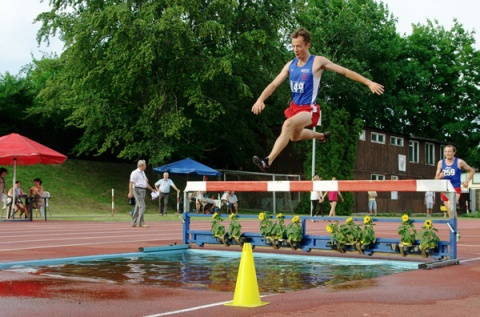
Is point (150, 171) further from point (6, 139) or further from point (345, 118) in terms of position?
point (6, 139)

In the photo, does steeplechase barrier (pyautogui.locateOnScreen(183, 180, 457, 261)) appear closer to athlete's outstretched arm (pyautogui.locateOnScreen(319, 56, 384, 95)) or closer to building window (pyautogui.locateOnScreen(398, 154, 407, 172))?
athlete's outstretched arm (pyautogui.locateOnScreen(319, 56, 384, 95))

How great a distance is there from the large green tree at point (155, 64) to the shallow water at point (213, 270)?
26.3 metres

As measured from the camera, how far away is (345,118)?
44375mm

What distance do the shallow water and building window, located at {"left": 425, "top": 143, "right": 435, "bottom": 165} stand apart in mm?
48000

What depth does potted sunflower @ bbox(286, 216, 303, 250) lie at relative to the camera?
1213 centimetres

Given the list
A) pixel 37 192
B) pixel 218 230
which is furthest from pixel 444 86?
pixel 218 230

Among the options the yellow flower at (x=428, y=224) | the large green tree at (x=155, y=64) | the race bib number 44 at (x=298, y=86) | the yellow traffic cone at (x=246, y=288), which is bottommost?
the yellow traffic cone at (x=246, y=288)

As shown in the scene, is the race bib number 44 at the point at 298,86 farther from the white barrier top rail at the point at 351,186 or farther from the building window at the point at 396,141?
the building window at the point at 396,141

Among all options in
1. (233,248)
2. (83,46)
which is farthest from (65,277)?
(83,46)

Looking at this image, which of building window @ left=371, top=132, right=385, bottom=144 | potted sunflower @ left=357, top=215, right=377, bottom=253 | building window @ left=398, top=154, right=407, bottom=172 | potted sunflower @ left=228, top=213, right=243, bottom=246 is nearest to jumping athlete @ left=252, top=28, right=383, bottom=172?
potted sunflower @ left=357, top=215, right=377, bottom=253

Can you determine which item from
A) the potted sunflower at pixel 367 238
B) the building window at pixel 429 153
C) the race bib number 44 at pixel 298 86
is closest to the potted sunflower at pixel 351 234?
the potted sunflower at pixel 367 238

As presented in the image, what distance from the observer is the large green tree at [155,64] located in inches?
1473

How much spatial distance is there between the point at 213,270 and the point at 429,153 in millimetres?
51278

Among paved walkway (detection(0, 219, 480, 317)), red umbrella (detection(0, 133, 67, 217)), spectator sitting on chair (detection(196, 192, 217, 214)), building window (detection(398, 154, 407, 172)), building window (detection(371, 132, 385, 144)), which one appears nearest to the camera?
paved walkway (detection(0, 219, 480, 317))
